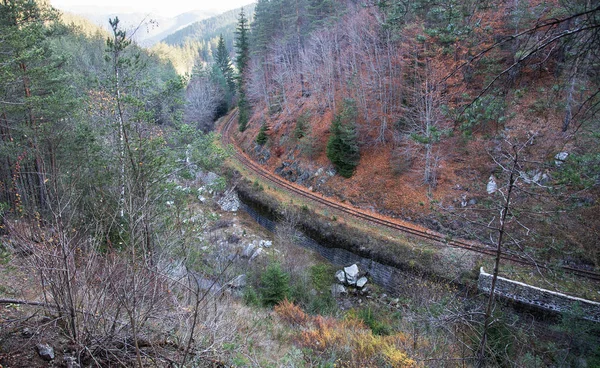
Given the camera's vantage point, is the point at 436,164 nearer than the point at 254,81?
Yes

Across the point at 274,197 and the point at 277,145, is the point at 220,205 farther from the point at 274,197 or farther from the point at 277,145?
the point at 277,145

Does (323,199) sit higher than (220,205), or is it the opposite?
(323,199)

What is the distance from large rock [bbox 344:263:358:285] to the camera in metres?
15.4

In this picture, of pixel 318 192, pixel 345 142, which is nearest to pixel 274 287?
pixel 318 192

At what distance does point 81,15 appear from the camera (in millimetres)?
73250

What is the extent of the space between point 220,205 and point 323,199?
823cm

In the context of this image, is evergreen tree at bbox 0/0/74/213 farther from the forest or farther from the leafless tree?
the leafless tree

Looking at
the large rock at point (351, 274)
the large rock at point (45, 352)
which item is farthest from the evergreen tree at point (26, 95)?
the large rock at point (351, 274)

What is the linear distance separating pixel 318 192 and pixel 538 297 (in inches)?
533

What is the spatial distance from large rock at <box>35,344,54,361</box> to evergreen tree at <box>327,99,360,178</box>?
1845 centimetres

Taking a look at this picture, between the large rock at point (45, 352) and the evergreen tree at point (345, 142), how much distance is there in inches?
726

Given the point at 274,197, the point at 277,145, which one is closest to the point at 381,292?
the point at 274,197

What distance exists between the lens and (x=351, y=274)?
15.6m

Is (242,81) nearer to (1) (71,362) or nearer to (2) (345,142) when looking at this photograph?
(2) (345,142)
